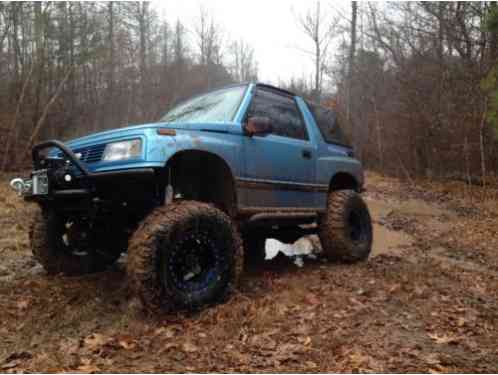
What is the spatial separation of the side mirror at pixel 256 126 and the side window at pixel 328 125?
54.9 inches

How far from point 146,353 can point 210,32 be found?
2734 cm

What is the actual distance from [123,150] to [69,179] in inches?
16.7

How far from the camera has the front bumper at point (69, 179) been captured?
253 cm

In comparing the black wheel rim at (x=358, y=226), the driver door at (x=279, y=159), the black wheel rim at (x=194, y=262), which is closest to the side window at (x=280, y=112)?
the driver door at (x=279, y=159)

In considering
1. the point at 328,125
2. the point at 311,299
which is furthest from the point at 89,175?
the point at 328,125

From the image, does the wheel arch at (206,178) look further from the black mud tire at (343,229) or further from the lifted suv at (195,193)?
the black mud tire at (343,229)

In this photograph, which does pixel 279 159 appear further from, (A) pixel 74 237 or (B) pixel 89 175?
(A) pixel 74 237

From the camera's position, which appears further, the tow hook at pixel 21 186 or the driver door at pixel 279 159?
the driver door at pixel 279 159

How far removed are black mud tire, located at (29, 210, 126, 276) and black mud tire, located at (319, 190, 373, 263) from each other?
227 cm

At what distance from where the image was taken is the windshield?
3521 mm

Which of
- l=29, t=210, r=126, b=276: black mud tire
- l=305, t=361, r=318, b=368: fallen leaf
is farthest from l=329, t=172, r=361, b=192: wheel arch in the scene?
l=305, t=361, r=318, b=368: fallen leaf

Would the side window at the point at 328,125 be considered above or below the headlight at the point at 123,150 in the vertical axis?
above

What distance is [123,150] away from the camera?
106 inches

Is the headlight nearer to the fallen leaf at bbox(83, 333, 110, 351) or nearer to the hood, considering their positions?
the hood
